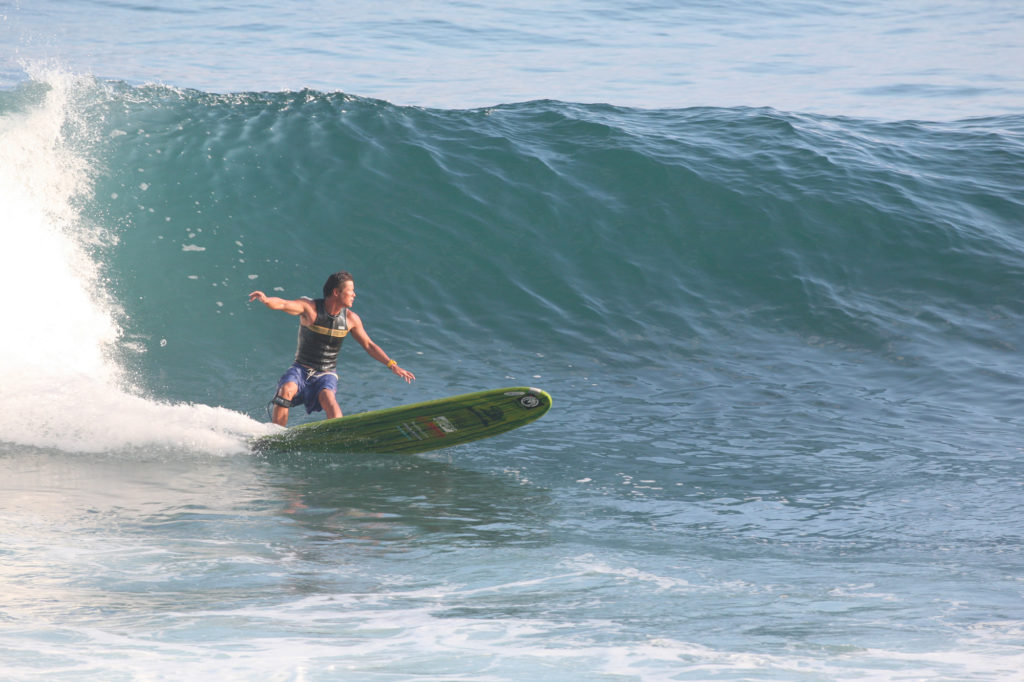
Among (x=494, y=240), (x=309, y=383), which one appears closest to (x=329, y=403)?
(x=309, y=383)

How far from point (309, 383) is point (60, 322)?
4013mm

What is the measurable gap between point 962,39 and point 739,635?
33.3 metres

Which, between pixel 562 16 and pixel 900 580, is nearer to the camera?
pixel 900 580

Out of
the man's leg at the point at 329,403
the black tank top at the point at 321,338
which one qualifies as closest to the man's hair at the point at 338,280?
the black tank top at the point at 321,338

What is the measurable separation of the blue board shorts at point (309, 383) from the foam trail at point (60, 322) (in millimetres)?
466

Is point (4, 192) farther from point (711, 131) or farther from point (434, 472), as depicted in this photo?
point (711, 131)

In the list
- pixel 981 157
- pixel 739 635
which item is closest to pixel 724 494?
pixel 739 635

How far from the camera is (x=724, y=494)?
705 cm

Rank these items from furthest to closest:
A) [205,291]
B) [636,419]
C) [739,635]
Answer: [205,291], [636,419], [739,635]

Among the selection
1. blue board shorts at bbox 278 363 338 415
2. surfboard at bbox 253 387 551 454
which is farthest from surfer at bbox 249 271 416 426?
surfboard at bbox 253 387 551 454

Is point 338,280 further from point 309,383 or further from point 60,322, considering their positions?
point 60,322

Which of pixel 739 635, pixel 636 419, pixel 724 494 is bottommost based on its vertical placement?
pixel 739 635

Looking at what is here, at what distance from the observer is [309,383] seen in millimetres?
8039

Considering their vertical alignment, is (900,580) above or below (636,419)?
below
